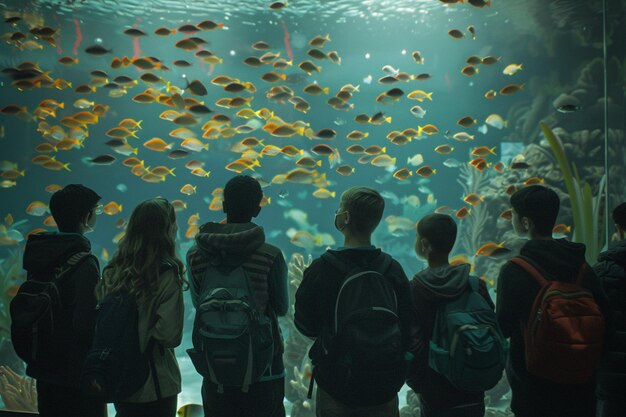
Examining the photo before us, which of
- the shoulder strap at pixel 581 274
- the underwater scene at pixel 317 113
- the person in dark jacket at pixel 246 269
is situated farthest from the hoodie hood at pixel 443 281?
the underwater scene at pixel 317 113

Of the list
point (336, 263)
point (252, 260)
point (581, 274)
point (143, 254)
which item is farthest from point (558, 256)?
point (143, 254)

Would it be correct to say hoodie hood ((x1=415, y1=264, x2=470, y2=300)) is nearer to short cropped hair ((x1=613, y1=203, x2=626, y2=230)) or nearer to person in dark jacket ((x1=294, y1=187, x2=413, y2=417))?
person in dark jacket ((x1=294, y1=187, x2=413, y2=417))

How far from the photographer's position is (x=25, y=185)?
2220 centimetres

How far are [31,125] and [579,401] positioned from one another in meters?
20.9

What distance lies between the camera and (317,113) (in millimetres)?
25375

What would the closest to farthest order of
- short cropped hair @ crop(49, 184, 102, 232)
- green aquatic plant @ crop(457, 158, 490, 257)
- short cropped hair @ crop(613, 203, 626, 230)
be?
short cropped hair @ crop(49, 184, 102, 232), short cropped hair @ crop(613, 203, 626, 230), green aquatic plant @ crop(457, 158, 490, 257)

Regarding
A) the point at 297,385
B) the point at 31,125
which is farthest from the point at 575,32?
the point at 31,125

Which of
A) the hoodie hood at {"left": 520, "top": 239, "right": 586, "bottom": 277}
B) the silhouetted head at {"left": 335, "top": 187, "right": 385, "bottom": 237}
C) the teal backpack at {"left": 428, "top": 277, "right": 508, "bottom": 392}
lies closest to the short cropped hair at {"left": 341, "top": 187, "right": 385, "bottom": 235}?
the silhouetted head at {"left": 335, "top": 187, "right": 385, "bottom": 237}

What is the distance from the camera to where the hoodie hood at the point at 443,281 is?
8.98ft

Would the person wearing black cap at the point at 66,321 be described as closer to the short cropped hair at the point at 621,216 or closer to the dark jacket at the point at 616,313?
the dark jacket at the point at 616,313

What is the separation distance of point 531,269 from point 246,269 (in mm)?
1786

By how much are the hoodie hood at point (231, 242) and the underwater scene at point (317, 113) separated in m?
4.66

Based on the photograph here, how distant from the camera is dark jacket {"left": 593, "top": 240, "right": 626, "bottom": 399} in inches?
123

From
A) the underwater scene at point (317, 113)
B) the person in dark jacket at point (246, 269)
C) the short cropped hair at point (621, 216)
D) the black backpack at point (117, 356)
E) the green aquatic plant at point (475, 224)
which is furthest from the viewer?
the green aquatic plant at point (475, 224)
